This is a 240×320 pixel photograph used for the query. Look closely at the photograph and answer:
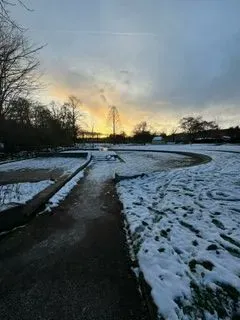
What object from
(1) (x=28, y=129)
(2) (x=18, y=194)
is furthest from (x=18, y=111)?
(2) (x=18, y=194)

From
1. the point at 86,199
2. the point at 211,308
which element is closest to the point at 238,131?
the point at 86,199

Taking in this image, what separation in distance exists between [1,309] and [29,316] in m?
0.34

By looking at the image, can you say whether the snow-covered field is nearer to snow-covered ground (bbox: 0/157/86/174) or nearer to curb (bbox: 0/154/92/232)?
curb (bbox: 0/154/92/232)

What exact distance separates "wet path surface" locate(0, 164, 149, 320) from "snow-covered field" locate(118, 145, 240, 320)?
313 millimetres

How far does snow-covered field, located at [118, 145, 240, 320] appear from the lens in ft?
9.21

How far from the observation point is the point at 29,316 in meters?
2.78

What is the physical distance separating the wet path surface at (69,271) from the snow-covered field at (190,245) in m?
0.31

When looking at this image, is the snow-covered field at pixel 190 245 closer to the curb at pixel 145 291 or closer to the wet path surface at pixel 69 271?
the curb at pixel 145 291

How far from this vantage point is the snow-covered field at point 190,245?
9.21 feet

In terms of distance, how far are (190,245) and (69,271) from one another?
5.69 feet

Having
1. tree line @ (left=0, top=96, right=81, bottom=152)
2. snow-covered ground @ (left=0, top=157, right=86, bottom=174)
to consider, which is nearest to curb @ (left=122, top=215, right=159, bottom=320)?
snow-covered ground @ (left=0, top=157, right=86, bottom=174)

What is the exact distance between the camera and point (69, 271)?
147 inches

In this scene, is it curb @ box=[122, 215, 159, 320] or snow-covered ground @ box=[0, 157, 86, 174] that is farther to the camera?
snow-covered ground @ box=[0, 157, 86, 174]

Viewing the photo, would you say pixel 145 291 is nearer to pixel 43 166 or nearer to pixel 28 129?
pixel 43 166
